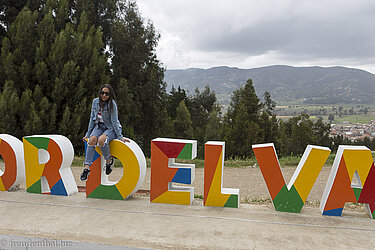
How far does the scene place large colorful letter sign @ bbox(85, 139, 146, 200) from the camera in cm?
530

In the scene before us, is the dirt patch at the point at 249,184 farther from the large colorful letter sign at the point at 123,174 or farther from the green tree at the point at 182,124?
Answer: the green tree at the point at 182,124

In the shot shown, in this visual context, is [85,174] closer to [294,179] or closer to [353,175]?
[294,179]

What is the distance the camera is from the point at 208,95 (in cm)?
4716

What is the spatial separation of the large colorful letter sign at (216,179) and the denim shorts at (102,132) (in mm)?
1744

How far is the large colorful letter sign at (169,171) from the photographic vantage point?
5117 mm

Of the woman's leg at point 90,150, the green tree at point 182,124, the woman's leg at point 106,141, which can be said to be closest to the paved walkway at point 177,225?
the woman's leg at point 90,150

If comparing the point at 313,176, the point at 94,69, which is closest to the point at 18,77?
the point at 94,69

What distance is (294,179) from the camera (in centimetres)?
493

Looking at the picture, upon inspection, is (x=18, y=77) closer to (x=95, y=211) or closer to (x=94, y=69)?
(x=94, y=69)

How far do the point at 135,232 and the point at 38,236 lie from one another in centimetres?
127

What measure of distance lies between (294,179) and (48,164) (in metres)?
4.52

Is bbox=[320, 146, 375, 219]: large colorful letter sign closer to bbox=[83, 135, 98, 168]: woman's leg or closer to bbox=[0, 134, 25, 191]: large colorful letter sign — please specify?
bbox=[83, 135, 98, 168]: woman's leg

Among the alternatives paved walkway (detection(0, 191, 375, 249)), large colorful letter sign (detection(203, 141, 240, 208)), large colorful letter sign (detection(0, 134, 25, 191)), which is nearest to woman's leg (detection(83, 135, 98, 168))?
paved walkway (detection(0, 191, 375, 249))

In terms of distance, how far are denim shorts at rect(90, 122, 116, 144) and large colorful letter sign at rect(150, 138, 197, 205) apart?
2.55ft
